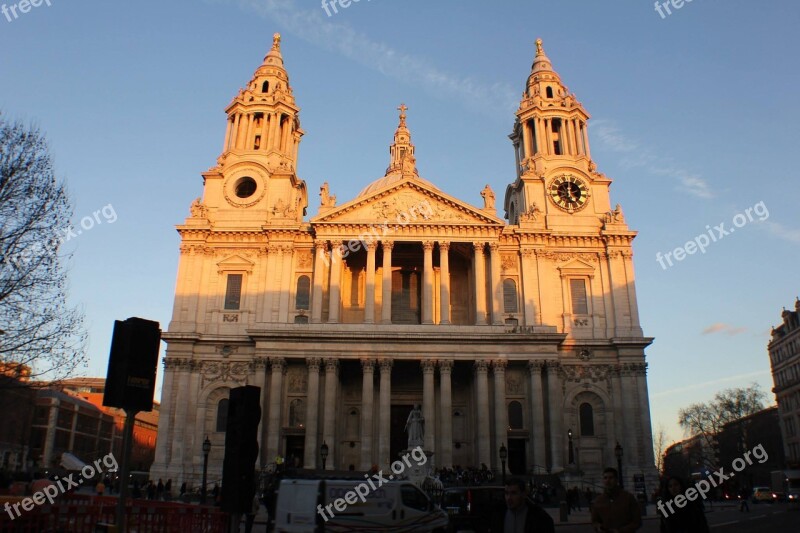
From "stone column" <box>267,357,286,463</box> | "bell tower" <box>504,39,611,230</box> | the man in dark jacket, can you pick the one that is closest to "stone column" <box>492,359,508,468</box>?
"bell tower" <box>504,39,611,230</box>

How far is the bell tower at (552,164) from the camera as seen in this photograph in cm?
5019

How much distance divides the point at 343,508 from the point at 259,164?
3934 centimetres

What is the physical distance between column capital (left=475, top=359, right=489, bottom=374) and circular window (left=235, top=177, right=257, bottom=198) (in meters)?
22.4

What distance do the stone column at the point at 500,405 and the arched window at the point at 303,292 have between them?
561 inches

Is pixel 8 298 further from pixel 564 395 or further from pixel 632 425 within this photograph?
pixel 632 425

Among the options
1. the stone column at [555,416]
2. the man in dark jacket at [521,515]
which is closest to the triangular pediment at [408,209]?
the stone column at [555,416]

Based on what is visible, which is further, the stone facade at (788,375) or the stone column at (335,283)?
Answer: the stone facade at (788,375)

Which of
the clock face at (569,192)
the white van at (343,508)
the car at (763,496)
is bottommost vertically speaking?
the car at (763,496)

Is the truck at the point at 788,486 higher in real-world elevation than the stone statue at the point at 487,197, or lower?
lower

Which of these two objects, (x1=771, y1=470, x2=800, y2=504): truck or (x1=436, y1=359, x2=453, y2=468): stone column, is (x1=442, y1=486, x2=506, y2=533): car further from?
(x1=771, y1=470, x2=800, y2=504): truck

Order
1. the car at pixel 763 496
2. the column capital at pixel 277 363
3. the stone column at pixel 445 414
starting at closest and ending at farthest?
the stone column at pixel 445 414 → the column capital at pixel 277 363 → the car at pixel 763 496

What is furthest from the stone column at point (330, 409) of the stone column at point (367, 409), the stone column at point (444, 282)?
the stone column at point (444, 282)

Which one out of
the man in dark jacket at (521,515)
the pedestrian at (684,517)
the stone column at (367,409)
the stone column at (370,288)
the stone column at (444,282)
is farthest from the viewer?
the stone column at (444,282)

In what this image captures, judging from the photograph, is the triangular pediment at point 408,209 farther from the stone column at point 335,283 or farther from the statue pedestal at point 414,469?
the statue pedestal at point 414,469
